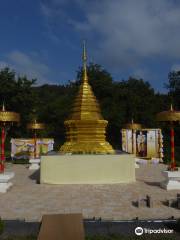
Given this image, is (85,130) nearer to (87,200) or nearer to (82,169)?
(82,169)

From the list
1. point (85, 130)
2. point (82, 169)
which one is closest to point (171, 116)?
point (82, 169)

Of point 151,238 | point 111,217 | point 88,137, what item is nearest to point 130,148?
point 88,137

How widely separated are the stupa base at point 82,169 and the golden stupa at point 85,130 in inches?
41.7

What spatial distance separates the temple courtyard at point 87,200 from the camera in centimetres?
949

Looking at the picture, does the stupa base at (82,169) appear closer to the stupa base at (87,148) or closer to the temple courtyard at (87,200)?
the temple courtyard at (87,200)

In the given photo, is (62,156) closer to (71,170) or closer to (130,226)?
(71,170)

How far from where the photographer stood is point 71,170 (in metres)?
15.0

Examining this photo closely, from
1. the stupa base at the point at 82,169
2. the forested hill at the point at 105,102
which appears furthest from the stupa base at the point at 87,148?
the forested hill at the point at 105,102

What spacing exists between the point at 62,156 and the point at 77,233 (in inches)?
324

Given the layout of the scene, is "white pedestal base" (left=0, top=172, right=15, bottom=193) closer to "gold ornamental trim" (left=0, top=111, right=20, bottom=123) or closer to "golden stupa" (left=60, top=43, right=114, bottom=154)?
"gold ornamental trim" (left=0, top=111, right=20, bottom=123)

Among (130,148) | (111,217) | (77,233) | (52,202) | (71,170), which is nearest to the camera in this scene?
(77,233)

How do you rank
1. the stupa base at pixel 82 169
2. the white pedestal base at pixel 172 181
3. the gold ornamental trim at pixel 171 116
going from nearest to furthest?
the white pedestal base at pixel 172 181, the gold ornamental trim at pixel 171 116, the stupa base at pixel 82 169

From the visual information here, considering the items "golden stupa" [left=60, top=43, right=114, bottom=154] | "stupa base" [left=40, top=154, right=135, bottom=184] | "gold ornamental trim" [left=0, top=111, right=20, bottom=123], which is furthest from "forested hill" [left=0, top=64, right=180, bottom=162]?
"gold ornamental trim" [left=0, top=111, right=20, bottom=123]

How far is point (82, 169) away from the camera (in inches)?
591
